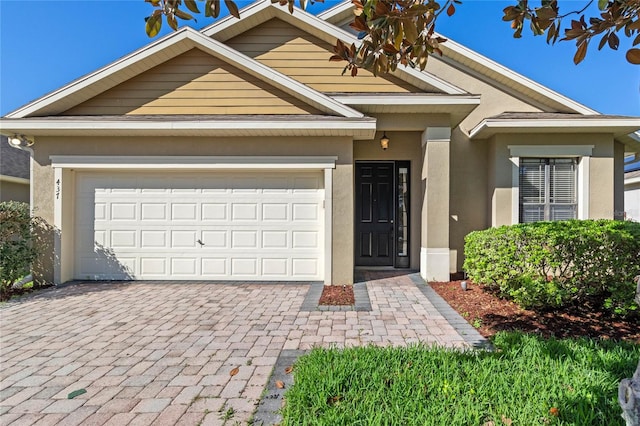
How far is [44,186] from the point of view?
22.9 feet

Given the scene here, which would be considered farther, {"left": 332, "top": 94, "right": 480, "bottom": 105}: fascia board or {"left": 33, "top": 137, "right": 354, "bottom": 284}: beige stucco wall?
{"left": 33, "top": 137, "right": 354, "bottom": 284}: beige stucco wall

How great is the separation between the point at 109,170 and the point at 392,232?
6.99 m

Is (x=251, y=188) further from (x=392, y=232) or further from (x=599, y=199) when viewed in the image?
(x=599, y=199)

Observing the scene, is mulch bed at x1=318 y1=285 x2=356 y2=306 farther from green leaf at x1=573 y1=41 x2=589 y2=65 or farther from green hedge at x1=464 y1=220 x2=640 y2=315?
green leaf at x1=573 y1=41 x2=589 y2=65

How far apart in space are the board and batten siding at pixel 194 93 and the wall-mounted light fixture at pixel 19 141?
1.15 meters

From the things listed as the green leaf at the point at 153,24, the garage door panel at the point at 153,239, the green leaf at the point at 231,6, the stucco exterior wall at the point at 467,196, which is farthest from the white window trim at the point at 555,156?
the garage door panel at the point at 153,239

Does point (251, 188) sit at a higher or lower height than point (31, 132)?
lower

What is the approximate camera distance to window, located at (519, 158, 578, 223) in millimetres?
7730

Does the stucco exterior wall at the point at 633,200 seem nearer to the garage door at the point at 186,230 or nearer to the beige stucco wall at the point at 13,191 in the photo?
the garage door at the point at 186,230

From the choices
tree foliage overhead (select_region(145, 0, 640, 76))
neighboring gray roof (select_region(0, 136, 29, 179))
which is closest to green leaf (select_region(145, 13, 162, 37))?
tree foliage overhead (select_region(145, 0, 640, 76))

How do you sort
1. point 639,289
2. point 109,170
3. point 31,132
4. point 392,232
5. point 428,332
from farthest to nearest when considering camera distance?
1. point 392,232
2. point 109,170
3. point 31,132
4. point 428,332
5. point 639,289

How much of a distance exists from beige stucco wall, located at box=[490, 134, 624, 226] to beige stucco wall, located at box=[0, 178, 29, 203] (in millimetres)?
16816

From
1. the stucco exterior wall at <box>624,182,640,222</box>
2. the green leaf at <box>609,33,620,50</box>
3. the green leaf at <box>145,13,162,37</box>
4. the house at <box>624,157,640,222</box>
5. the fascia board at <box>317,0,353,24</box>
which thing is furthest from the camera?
the stucco exterior wall at <box>624,182,640,222</box>

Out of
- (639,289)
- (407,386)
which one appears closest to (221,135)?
(407,386)
